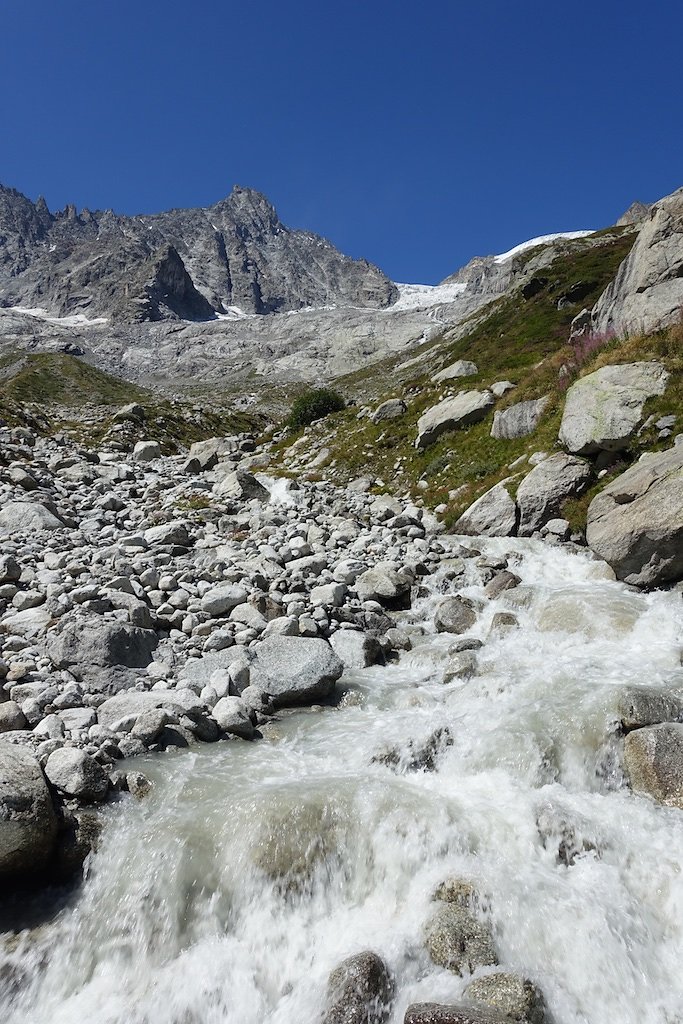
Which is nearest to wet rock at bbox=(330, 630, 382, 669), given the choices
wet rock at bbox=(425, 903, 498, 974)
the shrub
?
wet rock at bbox=(425, 903, 498, 974)

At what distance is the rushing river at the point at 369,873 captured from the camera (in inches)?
228

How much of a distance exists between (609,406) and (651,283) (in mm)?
13670

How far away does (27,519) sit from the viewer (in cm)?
2009

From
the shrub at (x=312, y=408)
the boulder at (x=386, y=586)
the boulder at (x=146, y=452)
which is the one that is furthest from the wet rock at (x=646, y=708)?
the shrub at (x=312, y=408)

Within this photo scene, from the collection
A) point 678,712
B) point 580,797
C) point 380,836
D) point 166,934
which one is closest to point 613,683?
point 678,712

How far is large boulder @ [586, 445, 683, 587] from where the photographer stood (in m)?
12.7

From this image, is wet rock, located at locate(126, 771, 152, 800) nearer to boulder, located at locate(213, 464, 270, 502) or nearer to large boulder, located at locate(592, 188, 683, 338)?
boulder, located at locate(213, 464, 270, 502)

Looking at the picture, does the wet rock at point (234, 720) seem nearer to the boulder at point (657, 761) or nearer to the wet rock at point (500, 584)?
the boulder at point (657, 761)

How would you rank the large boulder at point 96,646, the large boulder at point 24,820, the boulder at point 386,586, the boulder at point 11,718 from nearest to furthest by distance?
1. the large boulder at point 24,820
2. the boulder at point 11,718
3. the large boulder at point 96,646
4. the boulder at point 386,586

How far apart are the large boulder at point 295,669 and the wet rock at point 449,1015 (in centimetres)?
599

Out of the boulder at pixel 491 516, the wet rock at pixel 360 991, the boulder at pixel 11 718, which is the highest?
the boulder at pixel 491 516

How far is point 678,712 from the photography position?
27.9 feet

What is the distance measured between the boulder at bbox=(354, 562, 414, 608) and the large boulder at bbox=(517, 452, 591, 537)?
186 inches

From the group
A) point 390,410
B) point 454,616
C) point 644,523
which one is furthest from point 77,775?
point 390,410
